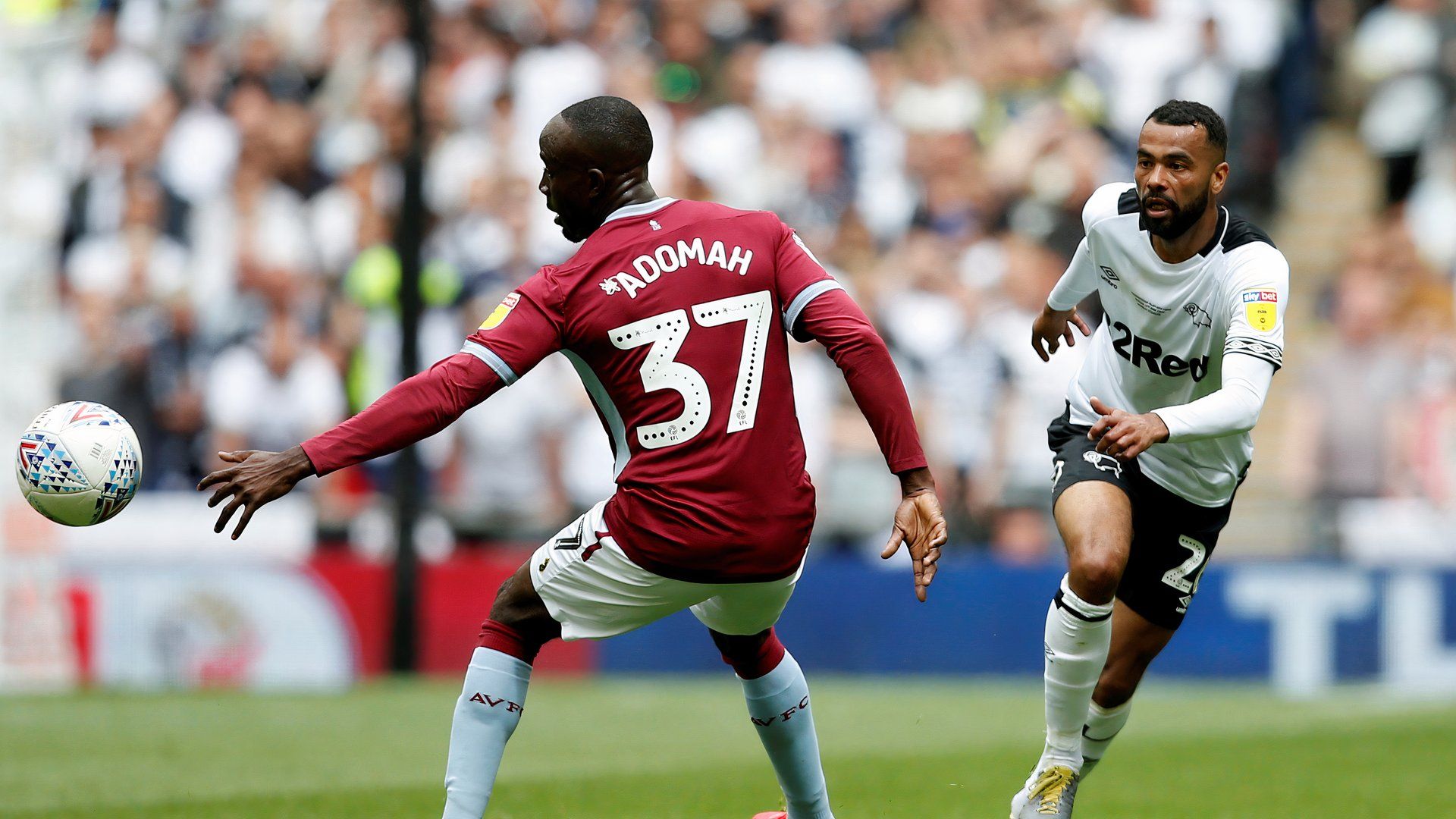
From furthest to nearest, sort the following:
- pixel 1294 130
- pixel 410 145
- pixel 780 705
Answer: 1. pixel 1294 130
2. pixel 410 145
3. pixel 780 705

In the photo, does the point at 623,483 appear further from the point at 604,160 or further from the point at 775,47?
the point at 775,47

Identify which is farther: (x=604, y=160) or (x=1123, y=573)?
(x=1123, y=573)

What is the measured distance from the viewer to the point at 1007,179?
615 inches

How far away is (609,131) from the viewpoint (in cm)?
561

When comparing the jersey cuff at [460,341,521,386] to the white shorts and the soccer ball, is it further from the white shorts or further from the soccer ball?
the soccer ball

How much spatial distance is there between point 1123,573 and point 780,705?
4.93ft

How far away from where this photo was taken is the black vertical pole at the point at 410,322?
14078 millimetres

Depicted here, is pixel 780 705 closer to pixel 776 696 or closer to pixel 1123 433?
pixel 776 696

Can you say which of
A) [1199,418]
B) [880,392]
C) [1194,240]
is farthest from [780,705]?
[1194,240]

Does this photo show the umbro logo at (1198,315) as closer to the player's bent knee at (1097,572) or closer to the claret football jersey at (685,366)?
the player's bent knee at (1097,572)

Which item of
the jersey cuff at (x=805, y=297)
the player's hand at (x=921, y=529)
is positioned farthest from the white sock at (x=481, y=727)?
the jersey cuff at (x=805, y=297)

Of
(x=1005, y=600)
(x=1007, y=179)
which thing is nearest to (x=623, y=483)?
(x=1005, y=600)

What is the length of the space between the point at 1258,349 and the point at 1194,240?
58cm

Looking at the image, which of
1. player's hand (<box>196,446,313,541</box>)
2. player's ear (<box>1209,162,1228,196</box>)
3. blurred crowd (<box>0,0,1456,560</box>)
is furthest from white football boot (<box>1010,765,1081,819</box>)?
blurred crowd (<box>0,0,1456,560</box>)
